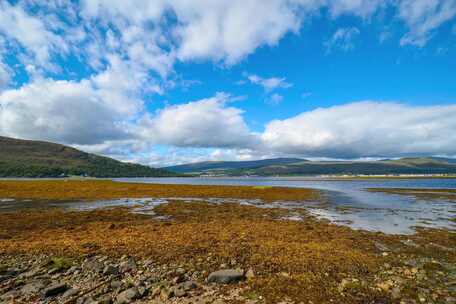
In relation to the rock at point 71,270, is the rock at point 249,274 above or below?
below

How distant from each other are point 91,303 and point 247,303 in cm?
497

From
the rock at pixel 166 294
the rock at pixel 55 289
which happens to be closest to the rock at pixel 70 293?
the rock at pixel 55 289

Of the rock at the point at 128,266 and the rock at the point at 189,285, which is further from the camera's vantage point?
the rock at the point at 128,266

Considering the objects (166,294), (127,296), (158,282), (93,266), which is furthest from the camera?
(93,266)

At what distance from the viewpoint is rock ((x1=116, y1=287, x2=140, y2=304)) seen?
306 inches

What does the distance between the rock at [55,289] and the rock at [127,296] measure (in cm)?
230

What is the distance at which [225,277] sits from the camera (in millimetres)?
9375

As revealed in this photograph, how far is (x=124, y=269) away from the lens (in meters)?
10.6

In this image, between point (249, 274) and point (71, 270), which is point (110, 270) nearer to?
point (71, 270)

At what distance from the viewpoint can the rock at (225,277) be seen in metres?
9.32

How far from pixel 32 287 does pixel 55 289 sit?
1.14m

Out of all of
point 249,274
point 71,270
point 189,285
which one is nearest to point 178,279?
point 189,285

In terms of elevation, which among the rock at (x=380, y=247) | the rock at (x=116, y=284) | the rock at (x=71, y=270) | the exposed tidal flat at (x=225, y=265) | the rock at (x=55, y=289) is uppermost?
the rock at (x=55, y=289)

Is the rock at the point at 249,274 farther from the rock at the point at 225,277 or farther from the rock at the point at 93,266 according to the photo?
the rock at the point at 93,266
